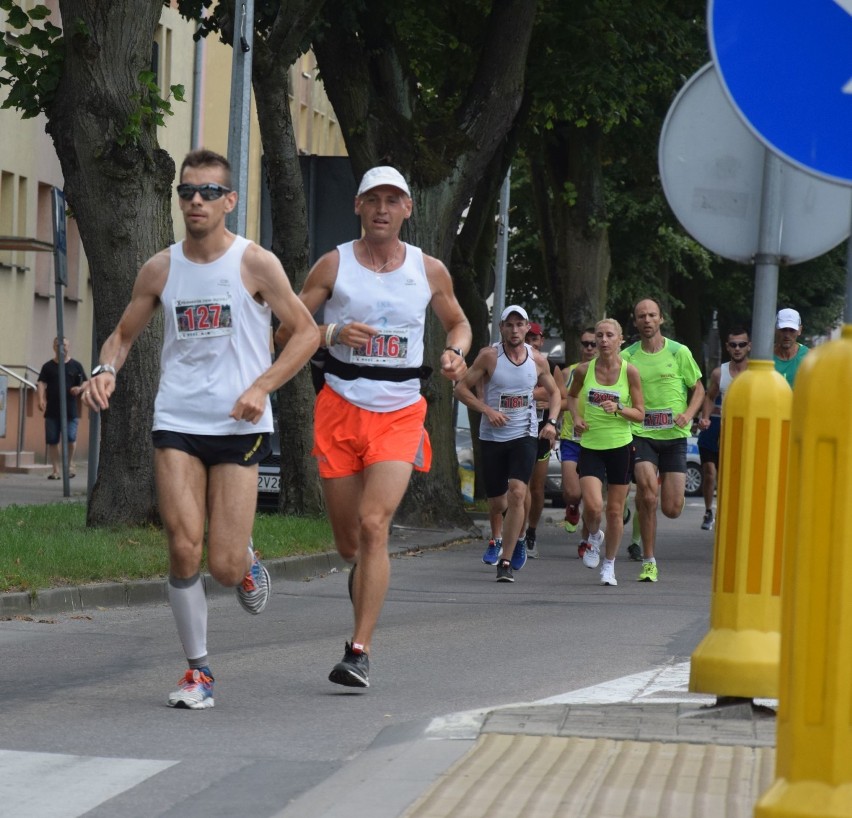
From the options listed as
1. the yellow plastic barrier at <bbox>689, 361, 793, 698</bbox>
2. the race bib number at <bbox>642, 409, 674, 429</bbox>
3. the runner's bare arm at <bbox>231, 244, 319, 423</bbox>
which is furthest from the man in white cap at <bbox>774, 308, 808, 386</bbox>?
the yellow plastic barrier at <bbox>689, 361, 793, 698</bbox>

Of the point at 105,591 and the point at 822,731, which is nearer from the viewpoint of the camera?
the point at 822,731

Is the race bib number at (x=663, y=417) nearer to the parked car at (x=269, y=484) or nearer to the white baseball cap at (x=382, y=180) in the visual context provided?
the parked car at (x=269, y=484)

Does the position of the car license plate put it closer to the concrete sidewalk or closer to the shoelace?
the shoelace

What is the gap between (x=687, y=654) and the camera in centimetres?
996

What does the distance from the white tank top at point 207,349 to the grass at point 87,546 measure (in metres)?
3.73

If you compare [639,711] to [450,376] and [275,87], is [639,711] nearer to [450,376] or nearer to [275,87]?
[450,376]

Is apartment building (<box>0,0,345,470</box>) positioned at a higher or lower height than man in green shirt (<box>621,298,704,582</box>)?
higher

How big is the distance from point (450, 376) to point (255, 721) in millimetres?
1874

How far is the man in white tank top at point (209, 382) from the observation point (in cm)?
771

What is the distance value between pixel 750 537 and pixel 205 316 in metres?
2.27

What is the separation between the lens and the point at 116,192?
1471 cm

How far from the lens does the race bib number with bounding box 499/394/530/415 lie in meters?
15.6

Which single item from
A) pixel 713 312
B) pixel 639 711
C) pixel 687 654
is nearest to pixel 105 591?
pixel 687 654

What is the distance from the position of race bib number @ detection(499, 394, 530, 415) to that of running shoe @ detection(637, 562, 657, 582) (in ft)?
4.95
